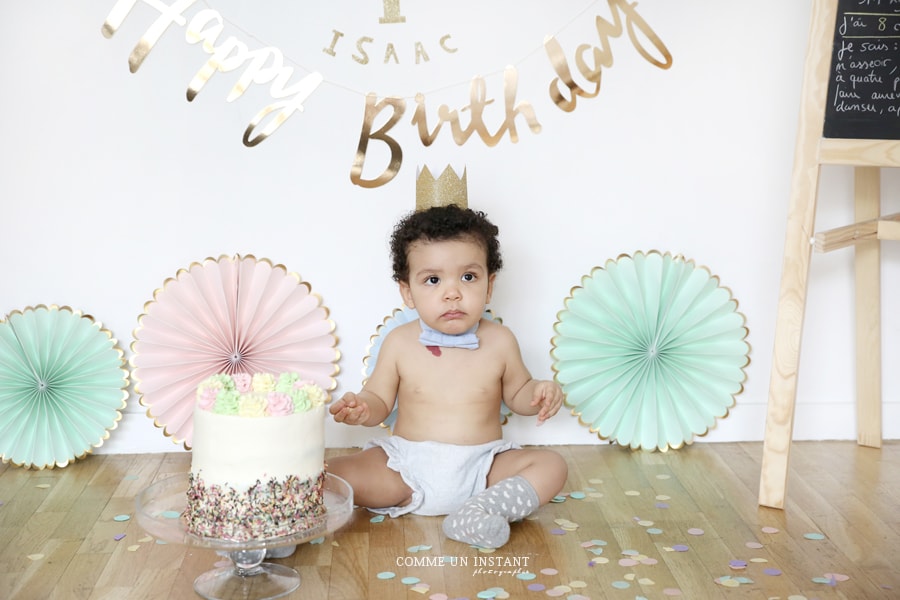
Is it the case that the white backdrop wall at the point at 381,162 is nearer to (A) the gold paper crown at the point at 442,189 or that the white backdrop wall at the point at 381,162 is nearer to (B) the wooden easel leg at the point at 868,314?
(B) the wooden easel leg at the point at 868,314

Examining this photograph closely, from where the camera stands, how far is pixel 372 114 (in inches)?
102

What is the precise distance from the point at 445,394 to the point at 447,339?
4.9 inches

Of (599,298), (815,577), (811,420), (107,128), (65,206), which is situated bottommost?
(815,577)

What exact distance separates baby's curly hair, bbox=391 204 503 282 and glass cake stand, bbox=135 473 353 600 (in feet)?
1.96

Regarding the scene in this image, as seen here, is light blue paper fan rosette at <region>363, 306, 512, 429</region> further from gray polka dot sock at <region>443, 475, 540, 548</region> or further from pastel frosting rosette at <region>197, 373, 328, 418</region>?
pastel frosting rosette at <region>197, 373, 328, 418</region>

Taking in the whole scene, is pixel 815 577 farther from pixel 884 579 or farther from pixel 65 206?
pixel 65 206

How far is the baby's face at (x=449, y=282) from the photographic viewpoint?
2.32 m

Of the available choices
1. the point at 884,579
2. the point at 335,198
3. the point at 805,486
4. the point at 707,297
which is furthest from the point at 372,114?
the point at 884,579

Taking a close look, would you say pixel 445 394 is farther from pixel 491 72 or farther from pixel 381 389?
pixel 491 72

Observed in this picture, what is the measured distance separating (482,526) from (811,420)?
1188 mm

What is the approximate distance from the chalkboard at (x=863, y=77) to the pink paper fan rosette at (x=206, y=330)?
1.31 m

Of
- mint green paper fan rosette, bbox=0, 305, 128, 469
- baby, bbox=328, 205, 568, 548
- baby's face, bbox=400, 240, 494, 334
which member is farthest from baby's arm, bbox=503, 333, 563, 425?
mint green paper fan rosette, bbox=0, 305, 128, 469

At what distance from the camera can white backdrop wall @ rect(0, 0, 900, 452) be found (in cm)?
259

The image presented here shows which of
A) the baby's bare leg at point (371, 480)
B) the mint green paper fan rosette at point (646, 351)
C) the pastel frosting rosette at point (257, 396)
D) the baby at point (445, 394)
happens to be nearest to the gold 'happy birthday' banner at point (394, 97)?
the baby at point (445, 394)
